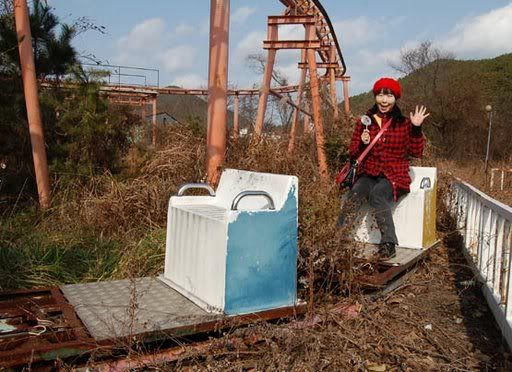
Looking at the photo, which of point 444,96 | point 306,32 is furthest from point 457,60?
point 306,32

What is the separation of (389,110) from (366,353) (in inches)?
107

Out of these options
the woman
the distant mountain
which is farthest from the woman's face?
the distant mountain

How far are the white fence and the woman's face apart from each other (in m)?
1.24

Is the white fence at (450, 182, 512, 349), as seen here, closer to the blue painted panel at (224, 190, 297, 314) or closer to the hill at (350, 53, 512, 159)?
the blue painted panel at (224, 190, 297, 314)

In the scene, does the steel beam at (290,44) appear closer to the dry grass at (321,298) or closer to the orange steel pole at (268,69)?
the orange steel pole at (268,69)

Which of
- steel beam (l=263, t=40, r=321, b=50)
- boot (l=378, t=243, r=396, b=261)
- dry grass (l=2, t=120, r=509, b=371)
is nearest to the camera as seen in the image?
dry grass (l=2, t=120, r=509, b=371)

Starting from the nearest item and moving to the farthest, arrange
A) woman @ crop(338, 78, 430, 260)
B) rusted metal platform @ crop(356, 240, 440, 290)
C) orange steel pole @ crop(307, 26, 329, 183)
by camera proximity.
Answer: rusted metal platform @ crop(356, 240, 440, 290) < woman @ crop(338, 78, 430, 260) < orange steel pole @ crop(307, 26, 329, 183)

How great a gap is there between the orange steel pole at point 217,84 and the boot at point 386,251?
205 centimetres

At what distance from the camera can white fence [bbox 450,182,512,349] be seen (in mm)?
3435

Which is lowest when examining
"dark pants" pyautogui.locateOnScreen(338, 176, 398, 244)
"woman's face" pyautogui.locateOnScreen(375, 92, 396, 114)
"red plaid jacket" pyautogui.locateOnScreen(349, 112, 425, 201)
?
"dark pants" pyautogui.locateOnScreen(338, 176, 398, 244)

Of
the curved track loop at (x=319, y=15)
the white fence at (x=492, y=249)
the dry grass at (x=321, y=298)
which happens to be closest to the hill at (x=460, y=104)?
the curved track loop at (x=319, y=15)

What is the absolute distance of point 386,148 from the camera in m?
5.05

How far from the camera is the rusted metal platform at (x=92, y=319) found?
270cm

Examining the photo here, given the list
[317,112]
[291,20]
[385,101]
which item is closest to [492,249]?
[385,101]
